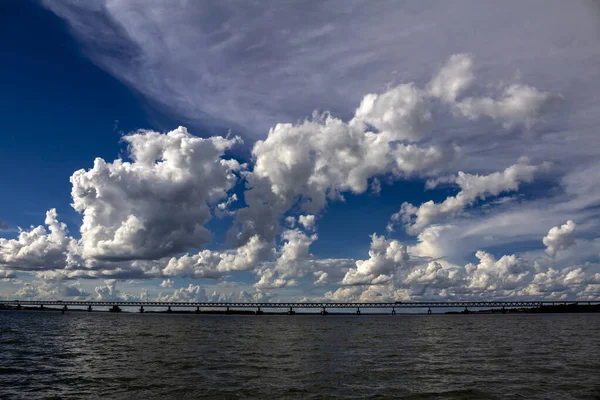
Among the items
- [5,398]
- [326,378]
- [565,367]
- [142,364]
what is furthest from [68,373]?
[565,367]

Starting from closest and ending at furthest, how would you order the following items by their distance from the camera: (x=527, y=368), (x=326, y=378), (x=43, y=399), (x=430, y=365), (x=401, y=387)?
(x=43, y=399) → (x=401, y=387) → (x=326, y=378) → (x=527, y=368) → (x=430, y=365)

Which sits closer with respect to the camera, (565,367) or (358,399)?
(358,399)

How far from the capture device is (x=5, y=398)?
2717cm

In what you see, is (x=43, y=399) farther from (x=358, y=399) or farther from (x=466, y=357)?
(x=466, y=357)

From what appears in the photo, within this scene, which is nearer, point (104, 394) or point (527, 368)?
point (104, 394)

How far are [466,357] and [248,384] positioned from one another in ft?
96.4

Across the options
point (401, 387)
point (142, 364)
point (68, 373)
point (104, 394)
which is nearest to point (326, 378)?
point (401, 387)

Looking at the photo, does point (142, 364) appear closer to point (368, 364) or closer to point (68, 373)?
point (68, 373)

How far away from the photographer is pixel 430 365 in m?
42.0

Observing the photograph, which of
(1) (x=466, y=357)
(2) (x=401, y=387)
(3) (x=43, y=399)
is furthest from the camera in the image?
(1) (x=466, y=357)

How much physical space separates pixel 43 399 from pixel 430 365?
113ft

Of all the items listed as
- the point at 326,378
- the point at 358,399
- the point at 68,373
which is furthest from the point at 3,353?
the point at 358,399

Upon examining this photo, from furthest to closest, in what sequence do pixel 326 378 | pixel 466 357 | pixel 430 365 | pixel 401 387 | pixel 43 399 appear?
1. pixel 466 357
2. pixel 430 365
3. pixel 326 378
4. pixel 401 387
5. pixel 43 399

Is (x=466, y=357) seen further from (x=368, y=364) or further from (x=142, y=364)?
(x=142, y=364)
